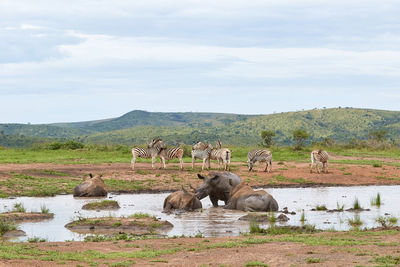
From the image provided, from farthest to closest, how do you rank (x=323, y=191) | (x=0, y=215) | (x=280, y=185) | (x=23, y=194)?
(x=280, y=185), (x=323, y=191), (x=23, y=194), (x=0, y=215)

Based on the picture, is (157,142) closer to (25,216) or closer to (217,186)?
(217,186)

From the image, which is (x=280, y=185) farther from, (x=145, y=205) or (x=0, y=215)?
(x=0, y=215)

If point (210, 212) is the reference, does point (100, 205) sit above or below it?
above

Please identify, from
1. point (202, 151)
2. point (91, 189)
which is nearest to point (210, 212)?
point (91, 189)

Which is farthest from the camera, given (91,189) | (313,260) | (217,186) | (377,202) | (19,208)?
(91,189)

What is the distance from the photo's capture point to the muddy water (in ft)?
49.0

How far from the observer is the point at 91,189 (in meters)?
21.8

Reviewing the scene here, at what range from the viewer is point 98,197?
2197 cm

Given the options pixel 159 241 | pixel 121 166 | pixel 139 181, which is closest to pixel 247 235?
pixel 159 241

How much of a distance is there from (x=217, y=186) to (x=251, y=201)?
7.05 feet

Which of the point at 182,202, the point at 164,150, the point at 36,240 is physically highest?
the point at 164,150

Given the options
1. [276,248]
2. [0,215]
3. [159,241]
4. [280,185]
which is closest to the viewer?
[276,248]

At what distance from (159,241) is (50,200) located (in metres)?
9.02

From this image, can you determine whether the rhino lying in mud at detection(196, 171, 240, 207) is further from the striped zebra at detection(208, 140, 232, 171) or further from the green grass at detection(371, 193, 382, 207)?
the striped zebra at detection(208, 140, 232, 171)
